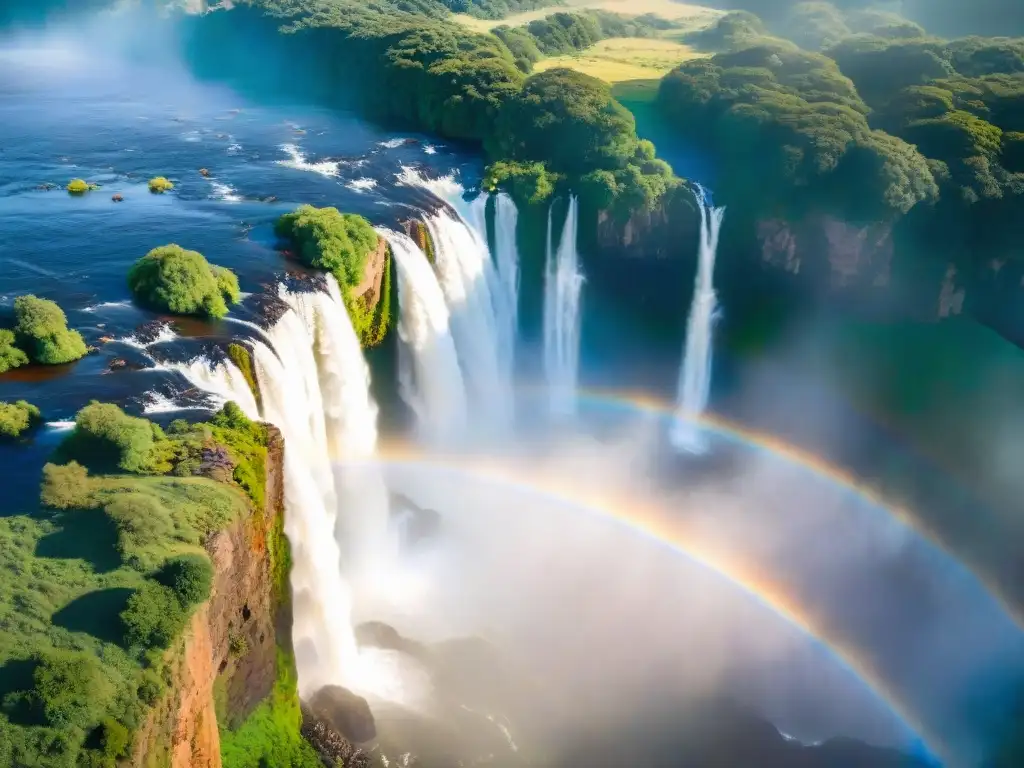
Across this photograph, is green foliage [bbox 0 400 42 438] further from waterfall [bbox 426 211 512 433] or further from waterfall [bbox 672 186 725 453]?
waterfall [bbox 672 186 725 453]

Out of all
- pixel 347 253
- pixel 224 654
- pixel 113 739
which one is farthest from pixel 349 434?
A: pixel 113 739

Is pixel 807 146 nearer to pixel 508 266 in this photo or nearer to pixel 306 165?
pixel 508 266

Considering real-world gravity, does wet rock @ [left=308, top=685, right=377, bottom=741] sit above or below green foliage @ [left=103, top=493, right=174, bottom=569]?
below

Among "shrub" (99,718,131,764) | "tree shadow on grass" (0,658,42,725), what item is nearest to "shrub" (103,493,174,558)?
"tree shadow on grass" (0,658,42,725)

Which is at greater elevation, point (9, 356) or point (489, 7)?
point (489, 7)

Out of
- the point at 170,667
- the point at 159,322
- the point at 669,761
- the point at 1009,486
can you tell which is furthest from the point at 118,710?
the point at 1009,486

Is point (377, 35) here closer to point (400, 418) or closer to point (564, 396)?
point (564, 396)

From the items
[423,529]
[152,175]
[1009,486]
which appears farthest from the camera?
[152,175]
